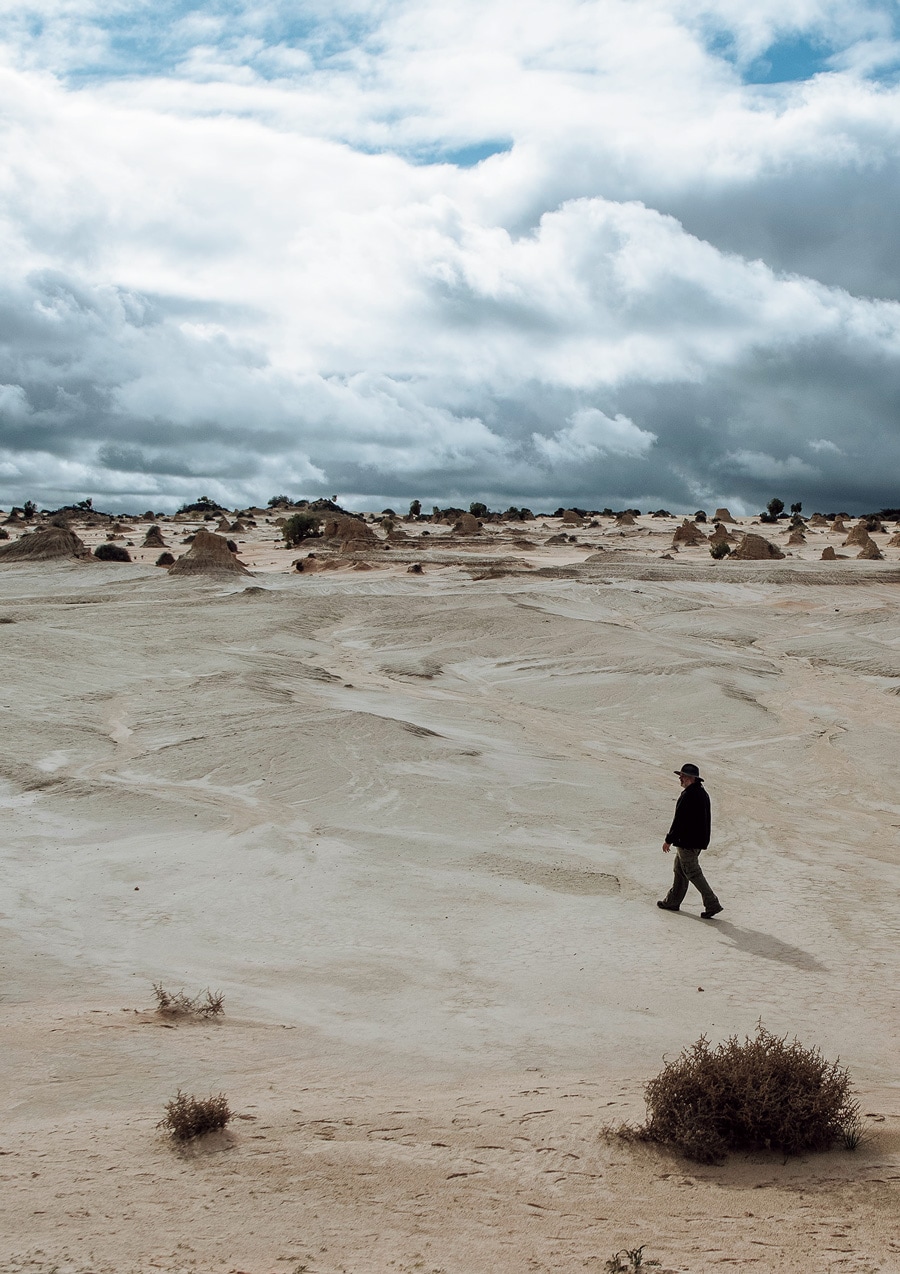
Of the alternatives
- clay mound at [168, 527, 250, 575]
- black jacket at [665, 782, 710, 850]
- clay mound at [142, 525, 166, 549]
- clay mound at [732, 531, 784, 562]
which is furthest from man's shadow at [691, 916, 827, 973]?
clay mound at [142, 525, 166, 549]

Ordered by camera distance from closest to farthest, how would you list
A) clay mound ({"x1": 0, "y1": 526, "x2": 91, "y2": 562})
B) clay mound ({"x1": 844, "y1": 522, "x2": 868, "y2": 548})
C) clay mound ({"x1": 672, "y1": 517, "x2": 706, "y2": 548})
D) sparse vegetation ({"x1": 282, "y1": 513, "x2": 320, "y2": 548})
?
clay mound ({"x1": 0, "y1": 526, "x2": 91, "y2": 562}) → clay mound ({"x1": 844, "y1": 522, "x2": 868, "y2": 548}) → sparse vegetation ({"x1": 282, "y1": 513, "x2": 320, "y2": 548}) → clay mound ({"x1": 672, "y1": 517, "x2": 706, "y2": 548})

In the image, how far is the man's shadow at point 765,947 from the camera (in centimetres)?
902

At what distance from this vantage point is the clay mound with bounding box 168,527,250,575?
39.1 meters

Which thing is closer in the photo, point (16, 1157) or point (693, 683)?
point (16, 1157)

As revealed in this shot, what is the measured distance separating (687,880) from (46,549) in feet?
128

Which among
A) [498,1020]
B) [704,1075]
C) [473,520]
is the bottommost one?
[498,1020]

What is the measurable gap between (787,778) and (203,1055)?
493 inches

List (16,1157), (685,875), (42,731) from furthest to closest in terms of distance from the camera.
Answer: (42,731) → (685,875) → (16,1157)

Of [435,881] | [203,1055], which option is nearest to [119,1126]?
[203,1055]

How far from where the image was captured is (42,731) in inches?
622

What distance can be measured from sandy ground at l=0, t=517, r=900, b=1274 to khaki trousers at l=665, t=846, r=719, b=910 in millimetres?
221

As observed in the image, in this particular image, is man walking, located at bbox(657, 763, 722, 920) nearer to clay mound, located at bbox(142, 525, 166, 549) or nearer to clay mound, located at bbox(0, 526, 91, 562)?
clay mound, located at bbox(0, 526, 91, 562)

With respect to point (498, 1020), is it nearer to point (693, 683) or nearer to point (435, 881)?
point (435, 881)

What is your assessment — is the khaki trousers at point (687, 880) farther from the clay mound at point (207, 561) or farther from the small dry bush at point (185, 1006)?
the clay mound at point (207, 561)
